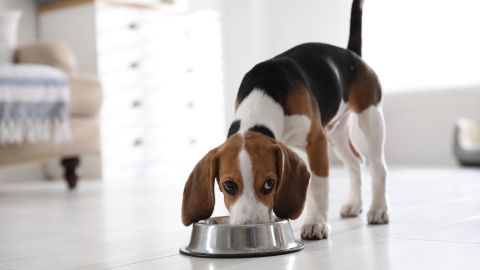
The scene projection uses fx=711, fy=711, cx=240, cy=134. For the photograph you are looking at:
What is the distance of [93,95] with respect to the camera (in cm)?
416

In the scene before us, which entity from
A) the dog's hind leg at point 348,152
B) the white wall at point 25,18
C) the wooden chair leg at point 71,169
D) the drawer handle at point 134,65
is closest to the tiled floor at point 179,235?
the dog's hind leg at point 348,152

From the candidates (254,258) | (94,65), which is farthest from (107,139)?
(254,258)

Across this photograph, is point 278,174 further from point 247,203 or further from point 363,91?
point 363,91

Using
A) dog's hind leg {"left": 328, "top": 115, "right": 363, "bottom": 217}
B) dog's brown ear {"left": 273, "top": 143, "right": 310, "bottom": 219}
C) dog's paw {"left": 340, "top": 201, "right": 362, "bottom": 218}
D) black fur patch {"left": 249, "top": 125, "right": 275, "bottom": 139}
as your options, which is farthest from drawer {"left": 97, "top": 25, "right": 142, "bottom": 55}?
dog's brown ear {"left": 273, "top": 143, "right": 310, "bottom": 219}

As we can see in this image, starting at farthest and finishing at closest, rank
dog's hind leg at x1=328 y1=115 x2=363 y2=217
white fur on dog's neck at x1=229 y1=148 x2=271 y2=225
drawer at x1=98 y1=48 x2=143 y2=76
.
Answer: drawer at x1=98 y1=48 x2=143 y2=76 < dog's hind leg at x1=328 y1=115 x2=363 y2=217 < white fur on dog's neck at x1=229 y1=148 x2=271 y2=225

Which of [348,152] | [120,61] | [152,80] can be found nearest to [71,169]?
[120,61]

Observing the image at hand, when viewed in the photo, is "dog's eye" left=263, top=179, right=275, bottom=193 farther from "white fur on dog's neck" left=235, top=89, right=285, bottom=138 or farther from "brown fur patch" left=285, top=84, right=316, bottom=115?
"brown fur patch" left=285, top=84, right=316, bottom=115

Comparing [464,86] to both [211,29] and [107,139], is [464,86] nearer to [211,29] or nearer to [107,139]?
[211,29]

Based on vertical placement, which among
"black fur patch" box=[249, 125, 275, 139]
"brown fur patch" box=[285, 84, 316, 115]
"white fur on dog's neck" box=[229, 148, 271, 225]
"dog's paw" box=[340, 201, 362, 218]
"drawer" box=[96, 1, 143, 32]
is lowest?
"dog's paw" box=[340, 201, 362, 218]

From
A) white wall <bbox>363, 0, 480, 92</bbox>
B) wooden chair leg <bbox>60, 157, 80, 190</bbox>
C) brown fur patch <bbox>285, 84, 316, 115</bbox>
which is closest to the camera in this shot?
brown fur patch <bbox>285, 84, 316, 115</bbox>

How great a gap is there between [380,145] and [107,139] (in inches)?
133

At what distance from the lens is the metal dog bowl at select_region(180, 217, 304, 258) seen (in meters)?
1.57

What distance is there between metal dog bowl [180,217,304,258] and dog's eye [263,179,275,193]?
0.25ft

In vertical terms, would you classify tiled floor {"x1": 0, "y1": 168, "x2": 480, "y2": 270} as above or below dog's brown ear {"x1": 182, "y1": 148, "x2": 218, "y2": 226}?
below
